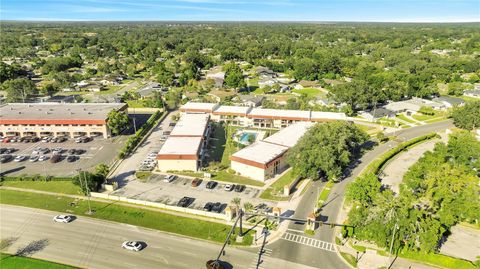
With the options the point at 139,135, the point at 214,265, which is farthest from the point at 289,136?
the point at 214,265

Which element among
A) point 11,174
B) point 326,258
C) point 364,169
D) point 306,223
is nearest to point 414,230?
point 326,258

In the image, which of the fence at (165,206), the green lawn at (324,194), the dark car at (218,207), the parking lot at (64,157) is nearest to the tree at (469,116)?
the green lawn at (324,194)

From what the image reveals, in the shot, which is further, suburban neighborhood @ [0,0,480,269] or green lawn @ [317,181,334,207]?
green lawn @ [317,181,334,207]

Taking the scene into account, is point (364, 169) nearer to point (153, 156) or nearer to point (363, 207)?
point (363, 207)

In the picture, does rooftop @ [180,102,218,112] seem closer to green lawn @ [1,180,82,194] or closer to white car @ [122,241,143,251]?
green lawn @ [1,180,82,194]

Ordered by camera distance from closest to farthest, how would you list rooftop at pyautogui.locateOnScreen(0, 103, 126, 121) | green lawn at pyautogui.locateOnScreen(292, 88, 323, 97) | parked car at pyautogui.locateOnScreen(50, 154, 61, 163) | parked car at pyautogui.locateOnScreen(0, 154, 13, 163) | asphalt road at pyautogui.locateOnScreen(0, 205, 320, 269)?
asphalt road at pyautogui.locateOnScreen(0, 205, 320, 269) → parked car at pyautogui.locateOnScreen(50, 154, 61, 163) → parked car at pyautogui.locateOnScreen(0, 154, 13, 163) → rooftop at pyautogui.locateOnScreen(0, 103, 126, 121) → green lawn at pyautogui.locateOnScreen(292, 88, 323, 97)

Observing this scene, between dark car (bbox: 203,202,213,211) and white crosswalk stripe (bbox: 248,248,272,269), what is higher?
dark car (bbox: 203,202,213,211)

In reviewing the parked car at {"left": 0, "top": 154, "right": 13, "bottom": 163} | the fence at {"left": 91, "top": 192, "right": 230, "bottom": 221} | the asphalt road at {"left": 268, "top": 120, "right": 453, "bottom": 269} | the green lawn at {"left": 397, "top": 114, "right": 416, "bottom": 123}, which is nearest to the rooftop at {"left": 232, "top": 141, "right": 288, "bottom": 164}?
the asphalt road at {"left": 268, "top": 120, "right": 453, "bottom": 269}

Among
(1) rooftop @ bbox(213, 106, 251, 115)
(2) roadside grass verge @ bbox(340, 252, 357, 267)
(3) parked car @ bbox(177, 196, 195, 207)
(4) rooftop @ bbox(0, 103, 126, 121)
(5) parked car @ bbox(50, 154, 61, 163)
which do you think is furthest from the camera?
(1) rooftop @ bbox(213, 106, 251, 115)
